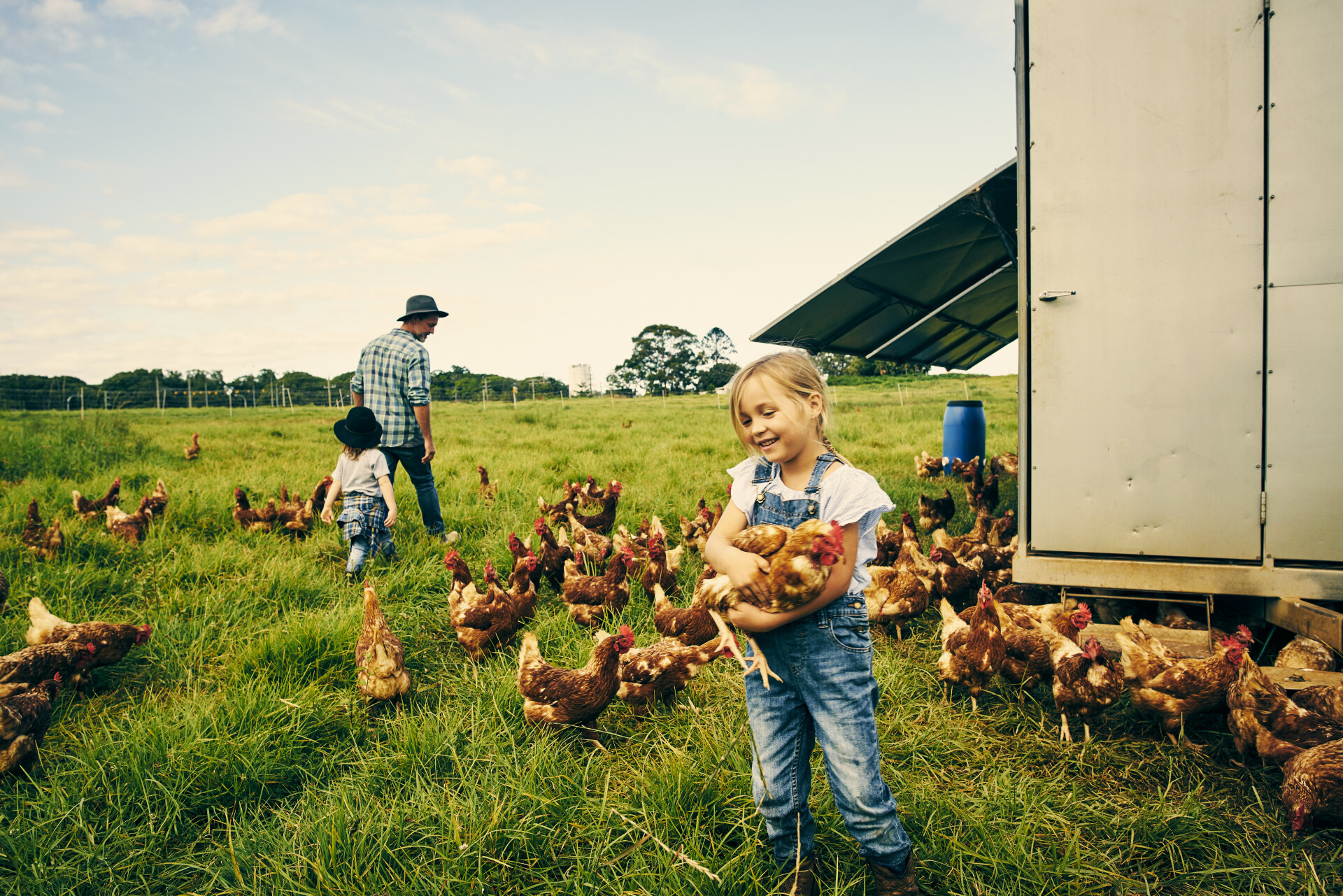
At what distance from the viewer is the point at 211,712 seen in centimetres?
258

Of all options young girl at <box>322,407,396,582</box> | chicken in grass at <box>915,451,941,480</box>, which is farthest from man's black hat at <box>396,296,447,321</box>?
chicken in grass at <box>915,451,941,480</box>

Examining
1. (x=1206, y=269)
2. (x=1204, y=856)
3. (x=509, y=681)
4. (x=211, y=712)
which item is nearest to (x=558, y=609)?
(x=509, y=681)

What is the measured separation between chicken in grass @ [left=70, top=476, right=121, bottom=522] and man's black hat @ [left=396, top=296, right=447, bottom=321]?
331 centimetres

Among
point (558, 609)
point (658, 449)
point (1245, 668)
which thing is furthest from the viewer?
point (658, 449)

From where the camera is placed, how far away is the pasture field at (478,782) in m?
1.88

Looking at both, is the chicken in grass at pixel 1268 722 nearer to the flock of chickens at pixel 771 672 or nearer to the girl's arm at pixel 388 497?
the flock of chickens at pixel 771 672

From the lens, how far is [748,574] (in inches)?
61.7

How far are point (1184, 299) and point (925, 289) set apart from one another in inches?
131

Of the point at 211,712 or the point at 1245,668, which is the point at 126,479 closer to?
the point at 211,712

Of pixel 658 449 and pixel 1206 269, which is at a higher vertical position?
pixel 1206 269

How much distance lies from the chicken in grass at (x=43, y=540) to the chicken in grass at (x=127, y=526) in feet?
1.15

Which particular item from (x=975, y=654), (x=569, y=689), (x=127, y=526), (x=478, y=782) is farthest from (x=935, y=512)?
(x=127, y=526)

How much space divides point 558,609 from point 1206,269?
3917 millimetres

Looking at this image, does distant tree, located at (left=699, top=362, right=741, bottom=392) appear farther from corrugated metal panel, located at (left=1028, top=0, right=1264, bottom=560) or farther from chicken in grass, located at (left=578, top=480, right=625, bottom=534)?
corrugated metal panel, located at (left=1028, top=0, right=1264, bottom=560)
